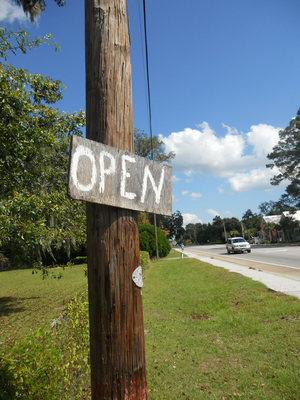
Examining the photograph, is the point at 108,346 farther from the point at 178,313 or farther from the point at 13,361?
the point at 178,313

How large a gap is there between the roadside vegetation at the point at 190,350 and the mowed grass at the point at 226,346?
0.04ft

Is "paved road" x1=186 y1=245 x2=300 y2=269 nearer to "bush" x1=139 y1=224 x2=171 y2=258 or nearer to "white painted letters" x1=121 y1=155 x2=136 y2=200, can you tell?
Result: "bush" x1=139 y1=224 x2=171 y2=258

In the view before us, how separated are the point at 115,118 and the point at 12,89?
684 cm

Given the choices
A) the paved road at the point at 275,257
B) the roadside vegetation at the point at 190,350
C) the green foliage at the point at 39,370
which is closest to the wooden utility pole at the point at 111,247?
the green foliage at the point at 39,370

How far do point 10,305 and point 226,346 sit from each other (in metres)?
8.51

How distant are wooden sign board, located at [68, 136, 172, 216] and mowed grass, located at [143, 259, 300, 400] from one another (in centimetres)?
305

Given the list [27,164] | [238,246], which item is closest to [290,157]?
[238,246]

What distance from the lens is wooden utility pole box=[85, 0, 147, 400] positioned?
173cm

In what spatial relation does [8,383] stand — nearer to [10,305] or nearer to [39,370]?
[39,370]

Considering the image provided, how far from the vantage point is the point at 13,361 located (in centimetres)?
216

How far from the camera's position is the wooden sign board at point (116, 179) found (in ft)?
5.55

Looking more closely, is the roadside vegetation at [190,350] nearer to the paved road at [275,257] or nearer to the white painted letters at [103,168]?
Answer: the white painted letters at [103,168]

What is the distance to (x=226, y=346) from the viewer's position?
5207mm

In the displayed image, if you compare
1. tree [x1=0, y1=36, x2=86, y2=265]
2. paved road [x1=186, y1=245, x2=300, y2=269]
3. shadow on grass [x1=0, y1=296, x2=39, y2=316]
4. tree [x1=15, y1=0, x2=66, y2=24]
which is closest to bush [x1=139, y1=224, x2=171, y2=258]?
paved road [x1=186, y1=245, x2=300, y2=269]
